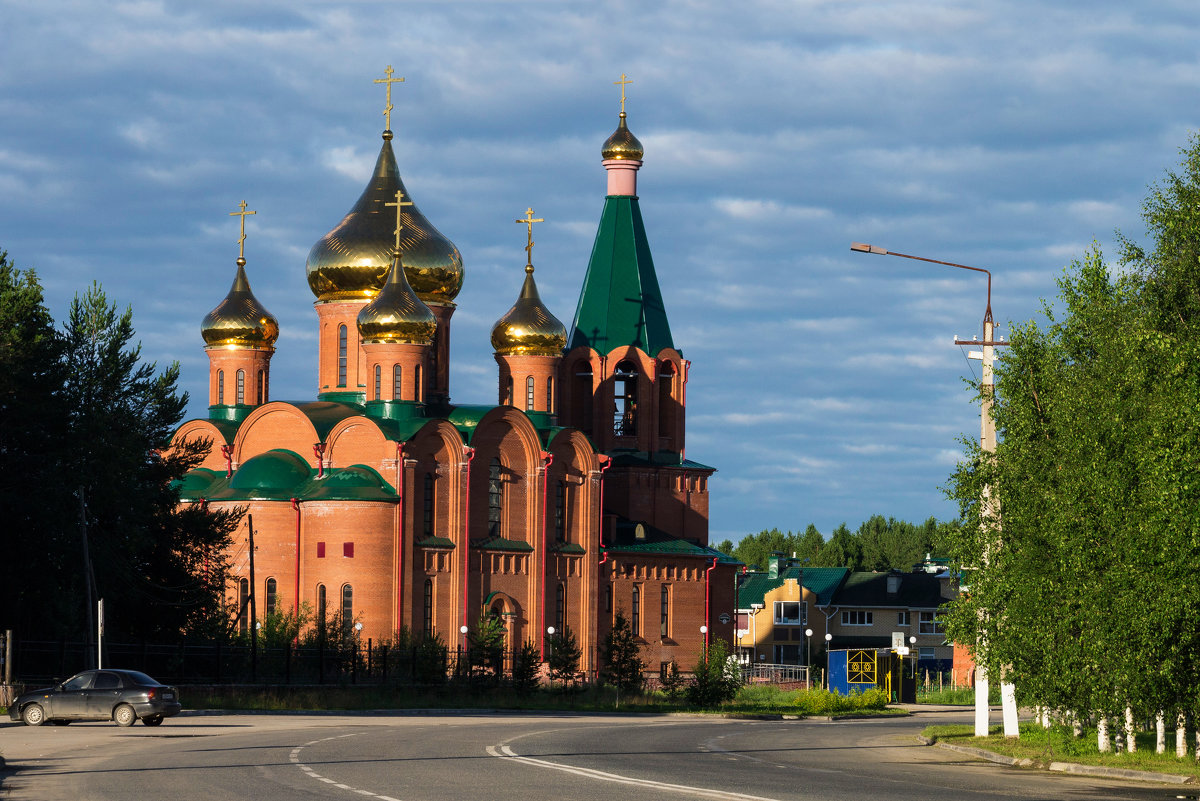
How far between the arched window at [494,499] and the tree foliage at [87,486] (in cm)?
Answer: 1220

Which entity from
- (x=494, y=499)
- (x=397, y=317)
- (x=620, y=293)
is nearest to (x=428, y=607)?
(x=494, y=499)

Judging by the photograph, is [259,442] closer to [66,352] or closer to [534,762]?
[66,352]

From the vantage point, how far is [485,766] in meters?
20.3

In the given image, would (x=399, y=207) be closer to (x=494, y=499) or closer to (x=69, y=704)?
(x=494, y=499)

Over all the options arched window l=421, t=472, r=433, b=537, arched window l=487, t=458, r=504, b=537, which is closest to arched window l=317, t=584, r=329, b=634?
arched window l=421, t=472, r=433, b=537

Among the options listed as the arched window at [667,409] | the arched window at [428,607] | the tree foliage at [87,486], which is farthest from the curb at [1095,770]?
the arched window at [667,409]

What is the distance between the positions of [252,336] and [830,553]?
69297 mm

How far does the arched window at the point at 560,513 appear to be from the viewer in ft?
191

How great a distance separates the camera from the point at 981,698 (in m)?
27.3

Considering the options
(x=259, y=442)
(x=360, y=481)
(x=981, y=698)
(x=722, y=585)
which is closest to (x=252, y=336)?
(x=259, y=442)

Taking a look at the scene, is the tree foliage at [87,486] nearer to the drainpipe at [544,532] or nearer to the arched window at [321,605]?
the arched window at [321,605]

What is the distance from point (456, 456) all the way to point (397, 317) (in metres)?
4.92

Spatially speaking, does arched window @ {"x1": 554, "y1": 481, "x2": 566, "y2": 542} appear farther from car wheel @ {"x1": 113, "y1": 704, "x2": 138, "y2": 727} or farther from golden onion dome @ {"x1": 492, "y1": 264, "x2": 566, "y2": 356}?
car wheel @ {"x1": 113, "y1": 704, "x2": 138, "y2": 727}

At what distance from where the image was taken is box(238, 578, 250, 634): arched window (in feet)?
172
